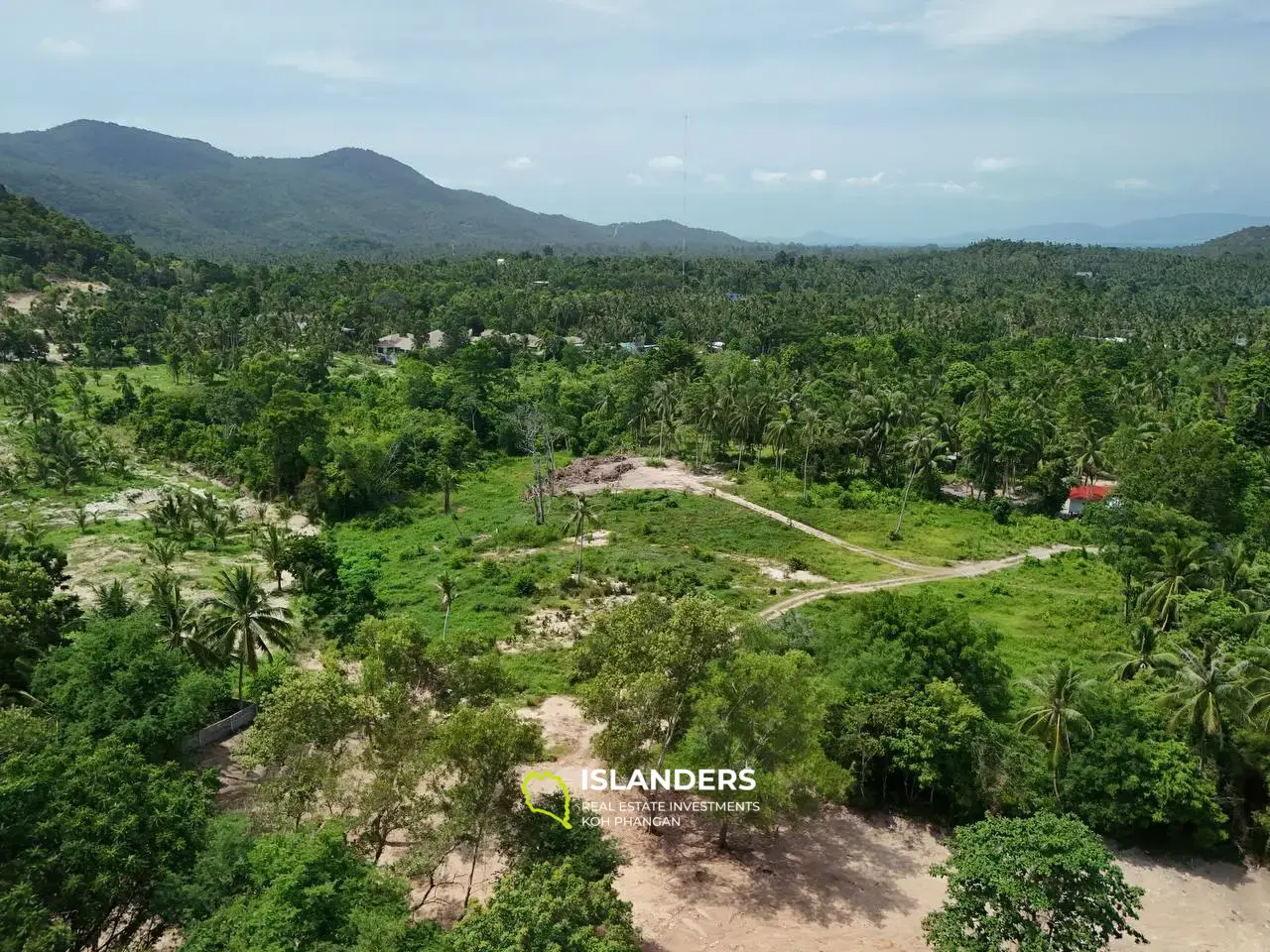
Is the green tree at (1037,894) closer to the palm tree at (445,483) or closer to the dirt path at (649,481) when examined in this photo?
the dirt path at (649,481)

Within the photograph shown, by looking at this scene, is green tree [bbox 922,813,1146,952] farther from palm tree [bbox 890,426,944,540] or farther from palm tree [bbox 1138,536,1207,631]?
palm tree [bbox 890,426,944,540]

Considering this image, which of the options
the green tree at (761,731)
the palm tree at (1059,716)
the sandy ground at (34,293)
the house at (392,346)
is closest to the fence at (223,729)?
the green tree at (761,731)

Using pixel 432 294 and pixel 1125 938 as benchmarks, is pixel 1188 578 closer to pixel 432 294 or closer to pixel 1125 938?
pixel 1125 938

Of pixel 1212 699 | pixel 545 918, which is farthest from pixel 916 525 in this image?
pixel 545 918

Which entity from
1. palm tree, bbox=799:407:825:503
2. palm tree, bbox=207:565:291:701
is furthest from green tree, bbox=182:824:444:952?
palm tree, bbox=799:407:825:503

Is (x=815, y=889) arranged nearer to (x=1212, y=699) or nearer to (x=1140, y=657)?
(x=1212, y=699)

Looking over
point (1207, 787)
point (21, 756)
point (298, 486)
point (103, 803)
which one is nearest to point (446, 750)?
point (103, 803)

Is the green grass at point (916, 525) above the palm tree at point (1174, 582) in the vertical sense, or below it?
below

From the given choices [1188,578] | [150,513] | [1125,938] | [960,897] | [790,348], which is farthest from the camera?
[790,348]
